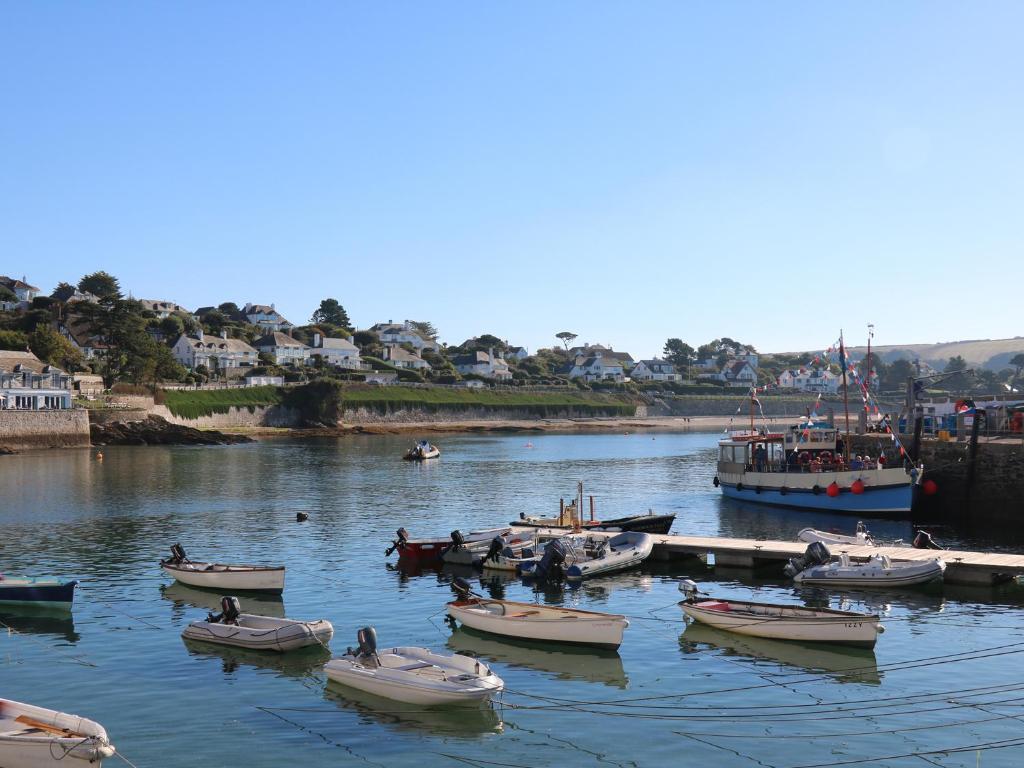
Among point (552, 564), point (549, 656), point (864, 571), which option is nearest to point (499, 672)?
point (549, 656)

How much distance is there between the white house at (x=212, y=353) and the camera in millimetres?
168125

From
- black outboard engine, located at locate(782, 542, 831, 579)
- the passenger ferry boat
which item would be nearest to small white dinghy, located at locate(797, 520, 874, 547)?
black outboard engine, located at locate(782, 542, 831, 579)

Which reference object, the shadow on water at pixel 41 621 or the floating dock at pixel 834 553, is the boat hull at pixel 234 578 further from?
the floating dock at pixel 834 553

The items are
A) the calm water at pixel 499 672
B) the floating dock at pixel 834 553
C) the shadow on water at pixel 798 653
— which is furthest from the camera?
the floating dock at pixel 834 553

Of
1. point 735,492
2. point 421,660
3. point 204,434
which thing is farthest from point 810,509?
point 204,434

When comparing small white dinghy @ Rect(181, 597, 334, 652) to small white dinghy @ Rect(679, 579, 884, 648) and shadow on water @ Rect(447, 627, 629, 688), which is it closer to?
shadow on water @ Rect(447, 627, 629, 688)

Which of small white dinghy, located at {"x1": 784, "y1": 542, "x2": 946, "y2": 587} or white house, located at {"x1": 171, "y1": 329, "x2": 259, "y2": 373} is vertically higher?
white house, located at {"x1": 171, "y1": 329, "x2": 259, "y2": 373}

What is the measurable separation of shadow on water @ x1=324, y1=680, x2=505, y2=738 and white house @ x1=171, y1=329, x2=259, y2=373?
486ft

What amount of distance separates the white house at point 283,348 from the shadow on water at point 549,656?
529ft

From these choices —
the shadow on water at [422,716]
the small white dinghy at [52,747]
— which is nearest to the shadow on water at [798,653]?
the shadow on water at [422,716]

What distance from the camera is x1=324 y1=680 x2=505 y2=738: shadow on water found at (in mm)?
20234

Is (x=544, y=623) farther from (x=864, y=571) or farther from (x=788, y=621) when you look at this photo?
(x=864, y=571)

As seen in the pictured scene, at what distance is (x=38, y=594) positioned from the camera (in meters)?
30.3

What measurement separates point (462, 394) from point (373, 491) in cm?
11202
